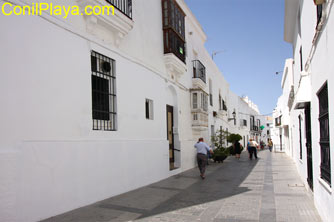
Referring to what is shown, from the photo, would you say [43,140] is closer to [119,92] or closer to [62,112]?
[62,112]

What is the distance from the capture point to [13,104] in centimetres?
479

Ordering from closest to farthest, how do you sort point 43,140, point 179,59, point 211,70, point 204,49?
1. point 43,140
2. point 179,59
3. point 204,49
4. point 211,70

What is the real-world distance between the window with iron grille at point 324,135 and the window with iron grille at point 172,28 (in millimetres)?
7026

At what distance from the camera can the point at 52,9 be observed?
5.72 meters

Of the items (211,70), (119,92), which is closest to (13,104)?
(119,92)

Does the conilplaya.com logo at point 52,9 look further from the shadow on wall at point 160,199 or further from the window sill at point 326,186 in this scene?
the window sill at point 326,186

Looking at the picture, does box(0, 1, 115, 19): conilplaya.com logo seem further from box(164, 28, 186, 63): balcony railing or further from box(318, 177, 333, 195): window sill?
box(318, 177, 333, 195): window sill

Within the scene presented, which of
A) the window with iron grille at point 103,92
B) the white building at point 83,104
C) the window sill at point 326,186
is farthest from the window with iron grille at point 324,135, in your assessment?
the window with iron grille at point 103,92

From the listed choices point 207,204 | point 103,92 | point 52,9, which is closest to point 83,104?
point 103,92

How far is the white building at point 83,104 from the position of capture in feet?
15.8

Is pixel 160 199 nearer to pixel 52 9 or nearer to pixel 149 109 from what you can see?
pixel 149 109

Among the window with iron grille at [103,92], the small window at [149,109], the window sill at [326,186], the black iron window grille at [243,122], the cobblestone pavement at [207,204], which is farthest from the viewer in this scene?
the black iron window grille at [243,122]

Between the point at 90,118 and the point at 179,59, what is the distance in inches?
236

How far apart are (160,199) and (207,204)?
1226 mm
